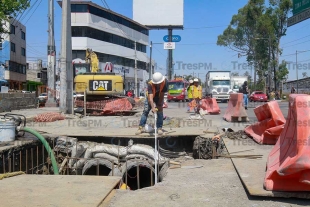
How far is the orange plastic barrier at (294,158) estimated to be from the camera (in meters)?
3.91

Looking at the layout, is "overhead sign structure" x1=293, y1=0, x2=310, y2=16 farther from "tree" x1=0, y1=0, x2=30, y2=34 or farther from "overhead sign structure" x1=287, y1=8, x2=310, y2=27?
"tree" x1=0, y1=0, x2=30, y2=34

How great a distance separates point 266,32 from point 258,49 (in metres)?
2.87

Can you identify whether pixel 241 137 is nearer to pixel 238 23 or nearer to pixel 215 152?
pixel 215 152

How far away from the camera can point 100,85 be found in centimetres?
1620

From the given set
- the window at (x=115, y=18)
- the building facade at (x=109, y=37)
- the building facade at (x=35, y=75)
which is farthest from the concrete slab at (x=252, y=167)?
the building facade at (x=35, y=75)

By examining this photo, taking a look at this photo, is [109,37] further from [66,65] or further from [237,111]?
[237,111]

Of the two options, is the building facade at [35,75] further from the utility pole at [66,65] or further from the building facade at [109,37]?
the utility pole at [66,65]

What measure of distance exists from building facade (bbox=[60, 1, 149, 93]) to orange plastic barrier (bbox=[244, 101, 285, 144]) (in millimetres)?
33779

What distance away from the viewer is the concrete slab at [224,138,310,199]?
13.4 feet

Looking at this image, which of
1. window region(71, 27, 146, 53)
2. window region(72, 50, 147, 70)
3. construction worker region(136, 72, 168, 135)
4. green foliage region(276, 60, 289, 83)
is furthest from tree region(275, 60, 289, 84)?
construction worker region(136, 72, 168, 135)

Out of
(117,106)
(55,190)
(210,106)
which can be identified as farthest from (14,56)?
(55,190)

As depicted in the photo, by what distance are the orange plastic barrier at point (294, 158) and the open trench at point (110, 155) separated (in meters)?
2.75

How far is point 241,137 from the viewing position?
8.57m

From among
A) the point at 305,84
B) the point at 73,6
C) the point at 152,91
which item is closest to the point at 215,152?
the point at 152,91
